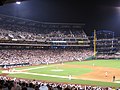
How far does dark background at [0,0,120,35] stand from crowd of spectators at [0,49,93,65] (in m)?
12.3

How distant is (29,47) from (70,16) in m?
23.2

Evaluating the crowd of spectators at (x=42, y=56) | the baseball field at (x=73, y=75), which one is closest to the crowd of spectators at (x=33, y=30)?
the crowd of spectators at (x=42, y=56)

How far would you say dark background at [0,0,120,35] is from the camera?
254 ft

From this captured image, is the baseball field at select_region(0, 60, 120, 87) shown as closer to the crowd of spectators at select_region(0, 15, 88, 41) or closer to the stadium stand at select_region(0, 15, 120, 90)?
the stadium stand at select_region(0, 15, 120, 90)

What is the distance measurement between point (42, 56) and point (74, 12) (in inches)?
1027

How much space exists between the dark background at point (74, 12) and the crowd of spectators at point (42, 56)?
12.3 metres

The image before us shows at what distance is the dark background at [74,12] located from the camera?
7750 cm

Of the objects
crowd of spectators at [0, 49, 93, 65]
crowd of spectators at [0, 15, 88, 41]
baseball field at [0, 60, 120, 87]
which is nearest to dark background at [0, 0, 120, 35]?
crowd of spectators at [0, 15, 88, 41]

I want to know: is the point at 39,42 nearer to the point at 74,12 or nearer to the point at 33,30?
the point at 33,30

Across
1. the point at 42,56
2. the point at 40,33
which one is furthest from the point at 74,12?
the point at 42,56

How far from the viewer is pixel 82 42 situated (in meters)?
86.1

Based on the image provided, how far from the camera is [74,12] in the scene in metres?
86.6

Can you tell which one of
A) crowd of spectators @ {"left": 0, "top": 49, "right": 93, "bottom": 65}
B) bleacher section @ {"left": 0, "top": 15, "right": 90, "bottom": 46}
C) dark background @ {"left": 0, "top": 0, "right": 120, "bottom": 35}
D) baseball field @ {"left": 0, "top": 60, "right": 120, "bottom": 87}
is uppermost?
dark background @ {"left": 0, "top": 0, "right": 120, "bottom": 35}

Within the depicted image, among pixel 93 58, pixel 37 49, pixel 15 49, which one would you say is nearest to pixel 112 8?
pixel 93 58
